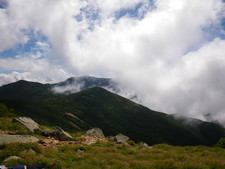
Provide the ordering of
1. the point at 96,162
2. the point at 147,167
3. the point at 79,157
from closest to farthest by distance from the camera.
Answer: the point at 147,167 → the point at 96,162 → the point at 79,157

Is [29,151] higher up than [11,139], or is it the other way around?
[11,139]

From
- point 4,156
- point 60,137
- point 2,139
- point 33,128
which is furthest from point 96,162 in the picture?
point 33,128

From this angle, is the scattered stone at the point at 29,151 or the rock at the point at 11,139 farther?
the rock at the point at 11,139

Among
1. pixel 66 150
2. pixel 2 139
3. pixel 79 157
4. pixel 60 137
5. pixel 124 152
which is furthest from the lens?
pixel 60 137

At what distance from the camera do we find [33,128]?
22.4 metres

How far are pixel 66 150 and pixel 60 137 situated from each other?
706 centimetres

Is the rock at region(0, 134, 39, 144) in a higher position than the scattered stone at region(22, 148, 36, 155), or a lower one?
higher

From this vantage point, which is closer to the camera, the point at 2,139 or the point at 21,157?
the point at 21,157

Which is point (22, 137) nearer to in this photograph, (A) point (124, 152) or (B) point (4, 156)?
(B) point (4, 156)

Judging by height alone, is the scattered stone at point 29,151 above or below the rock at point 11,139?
below

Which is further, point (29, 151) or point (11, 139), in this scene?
point (11, 139)

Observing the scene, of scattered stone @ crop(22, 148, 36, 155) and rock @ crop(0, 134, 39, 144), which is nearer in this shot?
scattered stone @ crop(22, 148, 36, 155)

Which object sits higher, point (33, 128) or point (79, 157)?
point (33, 128)

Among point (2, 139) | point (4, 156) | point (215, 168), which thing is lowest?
point (215, 168)
